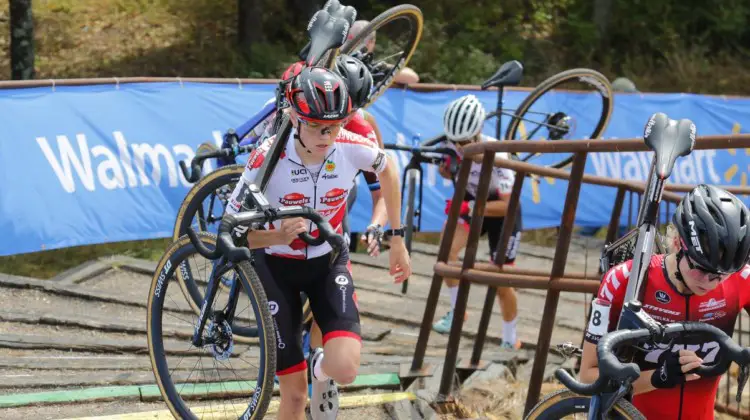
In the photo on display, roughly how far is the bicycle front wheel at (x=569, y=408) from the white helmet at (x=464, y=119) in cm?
548

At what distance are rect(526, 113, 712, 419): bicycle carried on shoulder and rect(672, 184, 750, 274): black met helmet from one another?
0.19 meters

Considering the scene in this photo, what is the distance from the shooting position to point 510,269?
26.1 feet

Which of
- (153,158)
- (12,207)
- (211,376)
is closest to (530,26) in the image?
(153,158)

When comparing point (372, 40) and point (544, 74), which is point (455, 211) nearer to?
point (372, 40)

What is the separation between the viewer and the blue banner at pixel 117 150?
9.89 m

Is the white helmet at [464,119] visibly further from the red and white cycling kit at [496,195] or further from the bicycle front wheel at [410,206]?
the bicycle front wheel at [410,206]

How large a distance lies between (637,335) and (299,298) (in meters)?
2.13

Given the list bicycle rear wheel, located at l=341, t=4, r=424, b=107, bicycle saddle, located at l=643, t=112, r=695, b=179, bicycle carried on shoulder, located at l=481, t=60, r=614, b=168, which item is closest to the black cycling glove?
bicycle saddle, located at l=643, t=112, r=695, b=179

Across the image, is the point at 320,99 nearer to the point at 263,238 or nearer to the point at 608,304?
the point at 263,238

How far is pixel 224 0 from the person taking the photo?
2103 cm

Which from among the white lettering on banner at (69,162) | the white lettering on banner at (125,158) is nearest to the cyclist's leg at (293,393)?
the white lettering on banner at (69,162)

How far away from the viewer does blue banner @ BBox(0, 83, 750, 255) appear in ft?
32.4

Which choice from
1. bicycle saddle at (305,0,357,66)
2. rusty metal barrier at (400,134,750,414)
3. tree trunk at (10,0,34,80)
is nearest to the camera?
Answer: bicycle saddle at (305,0,357,66)

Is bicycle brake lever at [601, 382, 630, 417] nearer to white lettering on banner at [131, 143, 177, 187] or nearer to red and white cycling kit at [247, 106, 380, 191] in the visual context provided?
red and white cycling kit at [247, 106, 380, 191]
